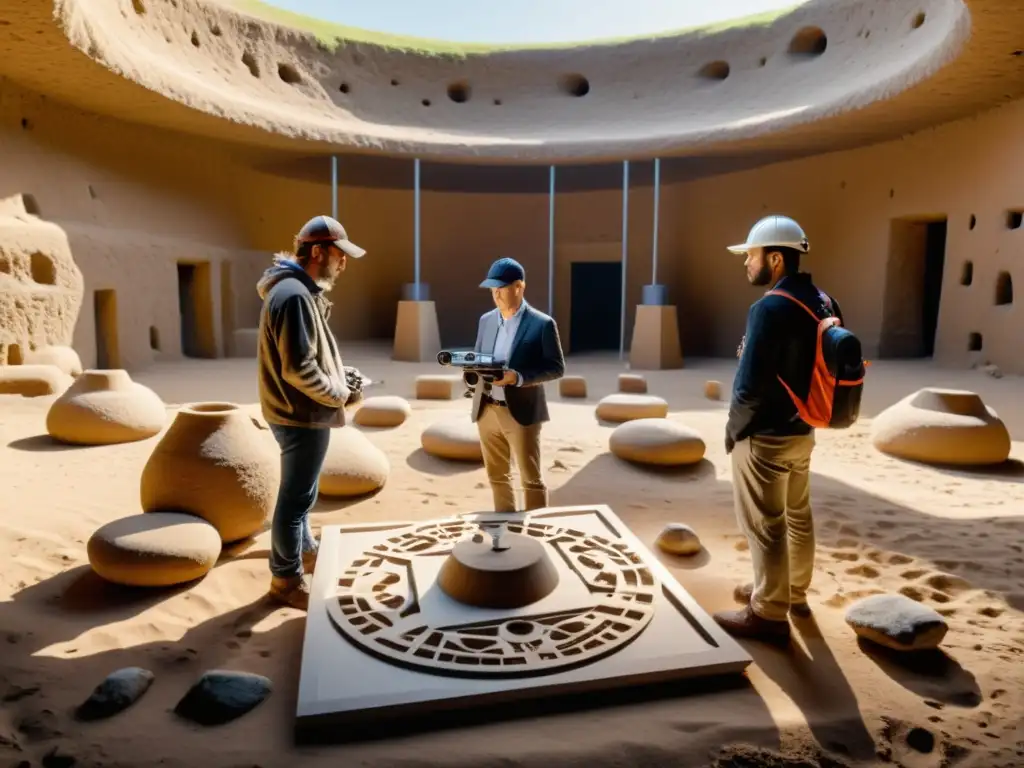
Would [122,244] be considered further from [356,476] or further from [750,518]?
[750,518]

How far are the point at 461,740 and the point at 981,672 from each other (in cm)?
229

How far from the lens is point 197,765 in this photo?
2508 mm

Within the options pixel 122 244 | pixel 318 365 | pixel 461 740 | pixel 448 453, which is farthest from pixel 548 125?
pixel 461 740

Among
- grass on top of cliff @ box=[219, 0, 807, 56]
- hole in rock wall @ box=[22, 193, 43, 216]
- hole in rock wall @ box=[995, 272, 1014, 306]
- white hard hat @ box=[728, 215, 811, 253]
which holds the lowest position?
hole in rock wall @ box=[995, 272, 1014, 306]

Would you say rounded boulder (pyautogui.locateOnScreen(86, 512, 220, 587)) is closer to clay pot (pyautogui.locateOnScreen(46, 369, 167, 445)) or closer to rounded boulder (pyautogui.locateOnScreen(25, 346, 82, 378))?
clay pot (pyautogui.locateOnScreen(46, 369, 167, 445))

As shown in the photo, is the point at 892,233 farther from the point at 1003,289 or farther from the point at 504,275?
the point at 504,275

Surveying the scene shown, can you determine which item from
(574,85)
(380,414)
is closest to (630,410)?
(380,414)

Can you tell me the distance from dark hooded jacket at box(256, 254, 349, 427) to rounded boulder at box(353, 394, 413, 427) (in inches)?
173

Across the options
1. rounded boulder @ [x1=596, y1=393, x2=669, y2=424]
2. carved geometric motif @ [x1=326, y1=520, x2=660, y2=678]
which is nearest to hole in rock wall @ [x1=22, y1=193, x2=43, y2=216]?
rounded boulder @ [x1=596, y1=393, x2=669, y2=424]

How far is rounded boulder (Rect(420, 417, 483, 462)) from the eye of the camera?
6.62 meters

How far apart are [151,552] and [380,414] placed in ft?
13.7

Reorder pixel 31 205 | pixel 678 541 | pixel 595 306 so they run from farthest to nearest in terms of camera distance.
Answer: pixel 595 306
pixel 31 205
pixel 678 541

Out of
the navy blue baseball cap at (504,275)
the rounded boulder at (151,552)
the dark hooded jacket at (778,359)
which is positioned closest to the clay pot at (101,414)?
the rounded boulder at (151,552)

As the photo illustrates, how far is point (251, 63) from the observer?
1391 cm
